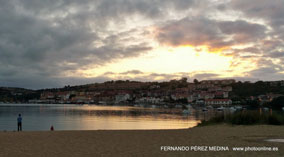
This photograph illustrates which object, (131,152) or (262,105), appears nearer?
(131,152)

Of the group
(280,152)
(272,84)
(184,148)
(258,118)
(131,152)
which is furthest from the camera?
(272,84)

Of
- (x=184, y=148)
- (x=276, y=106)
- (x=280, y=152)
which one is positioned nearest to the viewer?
(x=280, y=152)

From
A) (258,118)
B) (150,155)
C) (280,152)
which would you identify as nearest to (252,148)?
(280,152)

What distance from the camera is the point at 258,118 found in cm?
2006

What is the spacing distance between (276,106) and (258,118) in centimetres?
9179

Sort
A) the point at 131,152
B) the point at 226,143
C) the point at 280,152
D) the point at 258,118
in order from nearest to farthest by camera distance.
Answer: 1. the point at 280,152
2. the point at 131,152
3. the point at 226,143
4. the point at 258,118

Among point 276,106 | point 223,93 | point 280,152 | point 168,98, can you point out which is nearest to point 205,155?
point 280,152

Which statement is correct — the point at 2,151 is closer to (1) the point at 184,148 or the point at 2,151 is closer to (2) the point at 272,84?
(1) the point at 184,148

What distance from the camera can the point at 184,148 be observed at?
10453mm

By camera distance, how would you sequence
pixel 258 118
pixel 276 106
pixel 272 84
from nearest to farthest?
pixel 258 118, pixel 276 106, pixel 272 84

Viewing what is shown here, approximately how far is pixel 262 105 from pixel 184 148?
347ft

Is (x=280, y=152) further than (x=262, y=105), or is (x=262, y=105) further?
(x=262, y=105)

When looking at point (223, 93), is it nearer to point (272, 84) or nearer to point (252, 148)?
point (272, 84)

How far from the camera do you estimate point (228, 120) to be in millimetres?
20938
